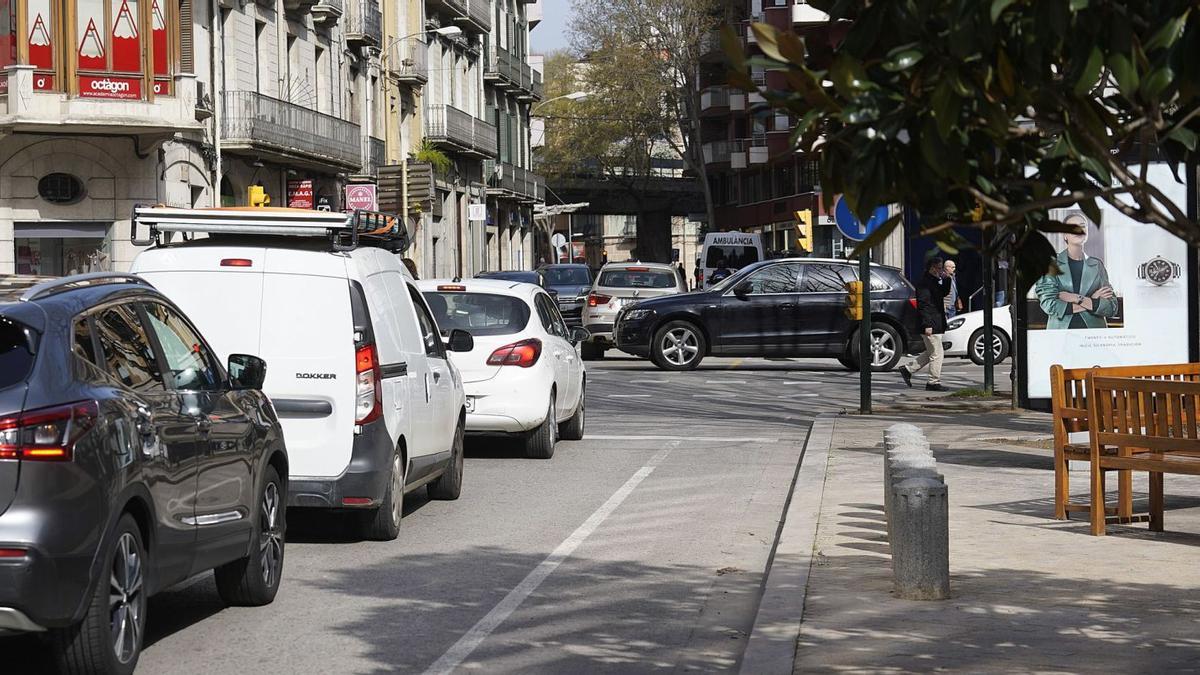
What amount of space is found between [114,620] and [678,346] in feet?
78.4

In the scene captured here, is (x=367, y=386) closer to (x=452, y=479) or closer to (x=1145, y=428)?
(x=452, y=479)

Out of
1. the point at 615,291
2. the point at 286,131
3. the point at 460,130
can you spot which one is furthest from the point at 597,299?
the point at 460,130

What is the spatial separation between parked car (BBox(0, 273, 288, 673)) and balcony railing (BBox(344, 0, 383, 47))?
135 feet

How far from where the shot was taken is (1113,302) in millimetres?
16719

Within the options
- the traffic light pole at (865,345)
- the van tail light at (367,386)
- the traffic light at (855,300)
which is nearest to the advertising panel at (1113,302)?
the traffic light pole at (865,345)

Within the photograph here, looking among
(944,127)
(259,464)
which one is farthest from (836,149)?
(259,464)

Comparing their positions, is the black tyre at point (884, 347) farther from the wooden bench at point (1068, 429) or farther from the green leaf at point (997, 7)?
the green leaf at point (997, 7)

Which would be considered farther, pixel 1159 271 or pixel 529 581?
pixel 1159 271

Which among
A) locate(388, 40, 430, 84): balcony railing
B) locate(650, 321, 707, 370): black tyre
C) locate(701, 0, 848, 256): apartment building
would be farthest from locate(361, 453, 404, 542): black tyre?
locate(701, 0, 848, 256): apartment building

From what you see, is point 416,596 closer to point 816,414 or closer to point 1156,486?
point 1156,486

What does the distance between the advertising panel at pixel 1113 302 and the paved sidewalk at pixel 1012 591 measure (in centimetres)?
339

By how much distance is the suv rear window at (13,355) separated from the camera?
6.26 m

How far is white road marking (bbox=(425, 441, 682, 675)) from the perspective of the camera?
7.43 meters

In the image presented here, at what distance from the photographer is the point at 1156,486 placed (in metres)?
10.3
